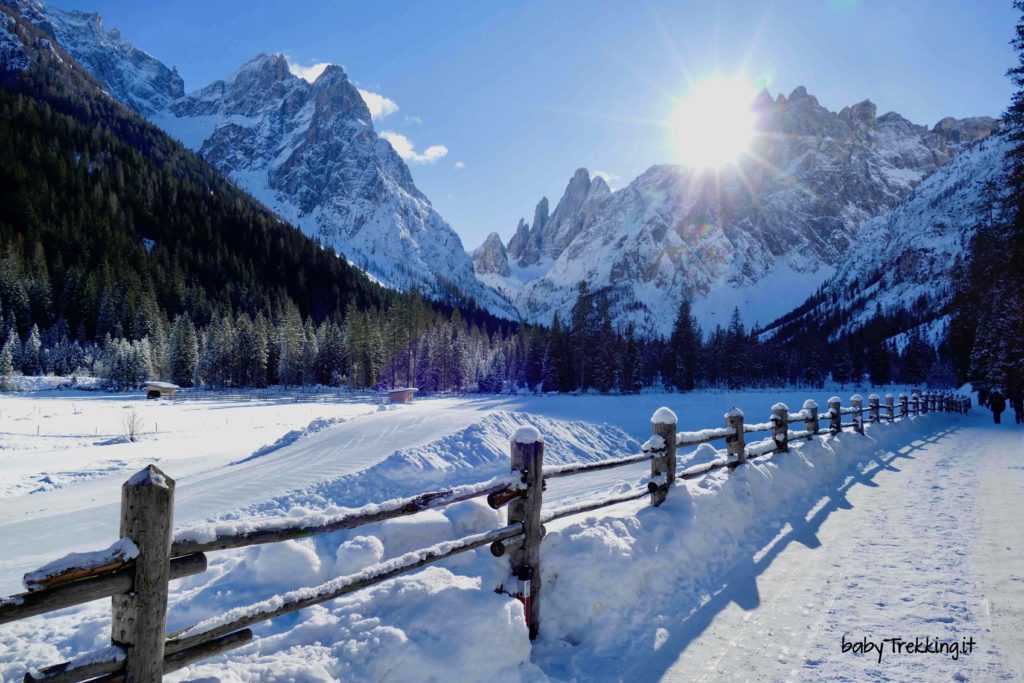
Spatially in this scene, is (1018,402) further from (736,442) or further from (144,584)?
(144,584)

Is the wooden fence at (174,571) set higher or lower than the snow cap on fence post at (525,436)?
lower

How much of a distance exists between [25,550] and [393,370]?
233ft

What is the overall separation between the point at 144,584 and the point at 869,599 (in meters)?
6.43

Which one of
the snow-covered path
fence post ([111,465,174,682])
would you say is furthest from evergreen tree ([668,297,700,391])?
fence post ([111,465,174,682])

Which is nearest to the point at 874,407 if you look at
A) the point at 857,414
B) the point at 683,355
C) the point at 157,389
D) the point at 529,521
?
the point at 857,414

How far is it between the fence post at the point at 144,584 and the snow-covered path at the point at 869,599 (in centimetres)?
358

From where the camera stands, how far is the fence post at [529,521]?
4.77 metres

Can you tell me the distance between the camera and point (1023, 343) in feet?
86.1

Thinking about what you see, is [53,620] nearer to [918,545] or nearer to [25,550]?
[25,550]

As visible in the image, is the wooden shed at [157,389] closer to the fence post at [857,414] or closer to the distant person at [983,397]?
the fence post at [857,414]

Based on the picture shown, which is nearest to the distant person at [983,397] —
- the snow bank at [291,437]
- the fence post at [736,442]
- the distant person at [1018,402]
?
the distant person at [1018,402]

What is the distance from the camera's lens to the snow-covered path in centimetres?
422

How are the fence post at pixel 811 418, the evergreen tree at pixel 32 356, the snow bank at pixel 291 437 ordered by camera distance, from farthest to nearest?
the evergreen tree at pixel 32 356
the snow bank at pixel 291 437
the fence post at pixel 811 418

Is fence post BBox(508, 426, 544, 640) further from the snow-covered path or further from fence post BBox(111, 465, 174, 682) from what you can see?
fence post BBox(111, 465, 174, 682)
